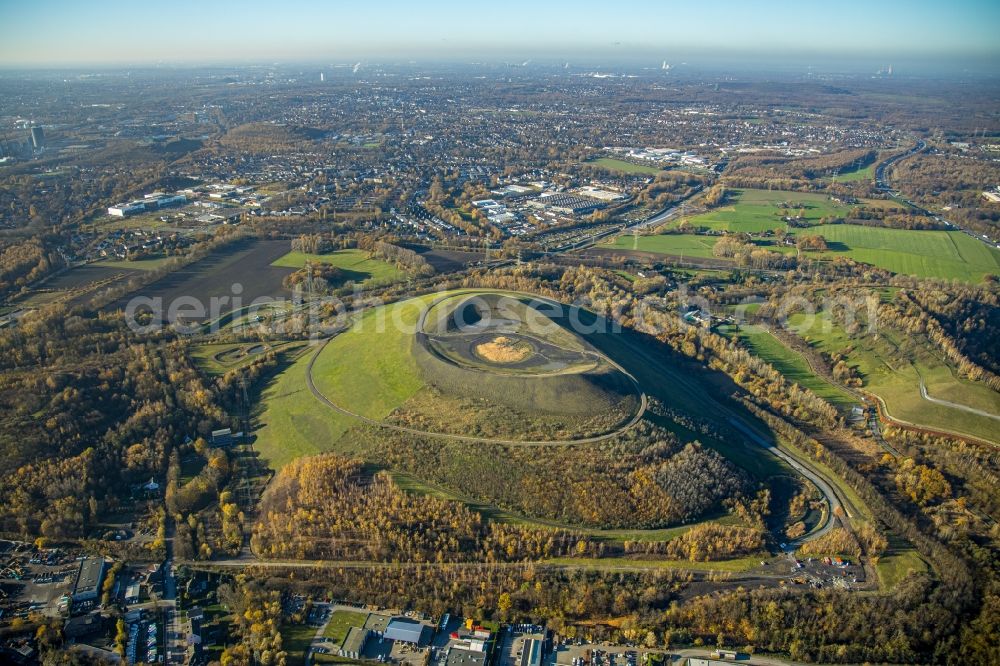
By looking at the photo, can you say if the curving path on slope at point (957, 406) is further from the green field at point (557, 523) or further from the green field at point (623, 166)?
the green field at point (623, 166)

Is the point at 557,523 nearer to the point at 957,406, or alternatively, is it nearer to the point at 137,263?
the point at 957,406

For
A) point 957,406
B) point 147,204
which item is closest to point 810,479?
point 957,406

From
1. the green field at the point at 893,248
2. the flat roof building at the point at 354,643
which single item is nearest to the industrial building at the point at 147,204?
the green field at the point at 893,248

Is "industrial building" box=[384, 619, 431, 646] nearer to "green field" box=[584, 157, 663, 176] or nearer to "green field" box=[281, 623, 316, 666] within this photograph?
"green field" box=[281, 623, 316, 666]

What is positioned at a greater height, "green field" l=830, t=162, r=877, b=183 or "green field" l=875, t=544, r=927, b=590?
"green field" l=830, t=162, r=877, b=183

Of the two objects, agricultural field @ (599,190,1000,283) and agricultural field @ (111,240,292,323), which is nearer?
agricultural field @ (111,240,292,323)

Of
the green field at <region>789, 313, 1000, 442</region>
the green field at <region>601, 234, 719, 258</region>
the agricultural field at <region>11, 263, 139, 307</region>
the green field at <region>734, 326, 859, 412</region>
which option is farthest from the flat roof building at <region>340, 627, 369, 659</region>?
the green field at <region>601, 234, 719, 258</region>
